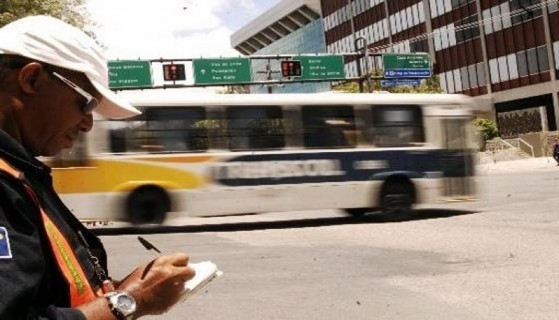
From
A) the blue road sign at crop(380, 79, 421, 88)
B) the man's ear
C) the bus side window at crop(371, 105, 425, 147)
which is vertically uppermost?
the blue road sign at crop(380, 79, 421, 88)

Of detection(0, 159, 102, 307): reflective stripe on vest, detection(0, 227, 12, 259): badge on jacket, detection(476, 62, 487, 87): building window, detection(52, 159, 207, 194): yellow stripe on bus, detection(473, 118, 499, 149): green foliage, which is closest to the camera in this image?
detection(0, 227, 12, 259): badge on jacket

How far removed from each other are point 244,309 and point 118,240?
6879 mm

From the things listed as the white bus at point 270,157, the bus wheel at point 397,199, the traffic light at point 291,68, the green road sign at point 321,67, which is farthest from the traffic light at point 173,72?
the bus wheel at point 397,199

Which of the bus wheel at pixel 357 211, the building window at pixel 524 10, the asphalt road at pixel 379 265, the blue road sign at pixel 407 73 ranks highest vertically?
the building window at pixel 524 10

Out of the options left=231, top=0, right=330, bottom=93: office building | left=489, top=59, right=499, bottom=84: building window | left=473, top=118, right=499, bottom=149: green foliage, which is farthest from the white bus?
left=231, top=0, right=330, bottom=93: office building

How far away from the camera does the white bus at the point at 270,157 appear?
13227 mm

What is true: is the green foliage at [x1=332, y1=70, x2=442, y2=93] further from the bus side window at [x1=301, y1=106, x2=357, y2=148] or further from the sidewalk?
the bus side window at [x1=301, y1=106, x2=357, y2=148]

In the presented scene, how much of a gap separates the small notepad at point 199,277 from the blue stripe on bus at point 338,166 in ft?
38.5

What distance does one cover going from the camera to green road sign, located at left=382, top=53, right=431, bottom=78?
3366 cm

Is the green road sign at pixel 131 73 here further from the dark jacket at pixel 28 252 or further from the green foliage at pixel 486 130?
the dark jacket at pixel 28 252

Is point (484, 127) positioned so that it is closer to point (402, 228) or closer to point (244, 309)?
point (402, 228)

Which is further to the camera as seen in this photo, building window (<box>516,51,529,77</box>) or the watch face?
building window (<box>516,51,529,77</box>)

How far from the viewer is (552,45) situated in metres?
44.8

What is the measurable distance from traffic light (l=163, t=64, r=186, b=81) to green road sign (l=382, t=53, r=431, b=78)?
34.2ft
